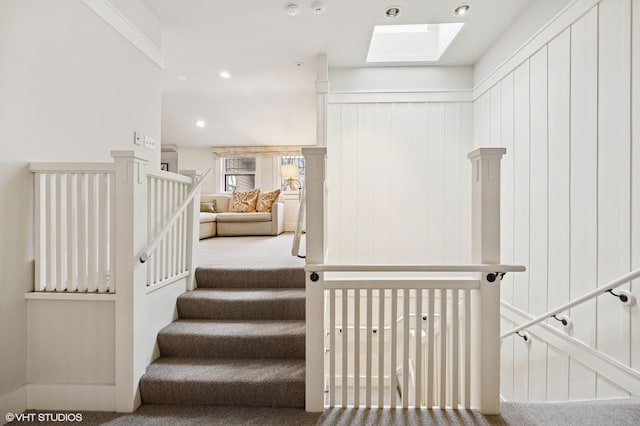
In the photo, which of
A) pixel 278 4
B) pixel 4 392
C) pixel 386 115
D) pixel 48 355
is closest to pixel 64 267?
pixel 48 355

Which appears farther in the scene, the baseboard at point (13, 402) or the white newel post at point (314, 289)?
the white newel post at point (314, 289)

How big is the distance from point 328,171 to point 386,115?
Answer: 3.03 ft

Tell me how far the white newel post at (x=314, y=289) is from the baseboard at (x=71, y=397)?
108 centimetres

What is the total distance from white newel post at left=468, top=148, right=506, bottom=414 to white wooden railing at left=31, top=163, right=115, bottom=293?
1.96 metres

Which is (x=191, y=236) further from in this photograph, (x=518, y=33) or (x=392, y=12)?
(x=518, y=33)

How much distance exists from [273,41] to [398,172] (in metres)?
1.90

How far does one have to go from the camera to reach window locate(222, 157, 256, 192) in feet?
22.5

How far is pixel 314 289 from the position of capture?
171cm

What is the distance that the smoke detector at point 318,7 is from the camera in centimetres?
260

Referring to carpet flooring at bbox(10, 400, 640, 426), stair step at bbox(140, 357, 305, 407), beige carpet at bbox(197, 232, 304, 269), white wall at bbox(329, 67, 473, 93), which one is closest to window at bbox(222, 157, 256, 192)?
beige carpet at bbox(197, 232, 304, 269)

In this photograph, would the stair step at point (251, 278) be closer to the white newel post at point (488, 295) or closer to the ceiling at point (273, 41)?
the white newel post at point (488, 295)

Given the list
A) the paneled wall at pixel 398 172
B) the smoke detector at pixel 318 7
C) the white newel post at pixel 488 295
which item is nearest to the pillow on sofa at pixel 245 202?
the paneled wall at pixel 398 172

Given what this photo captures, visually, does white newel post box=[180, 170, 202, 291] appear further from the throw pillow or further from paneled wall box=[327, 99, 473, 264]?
the throw pillow

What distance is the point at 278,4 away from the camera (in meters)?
2.63
